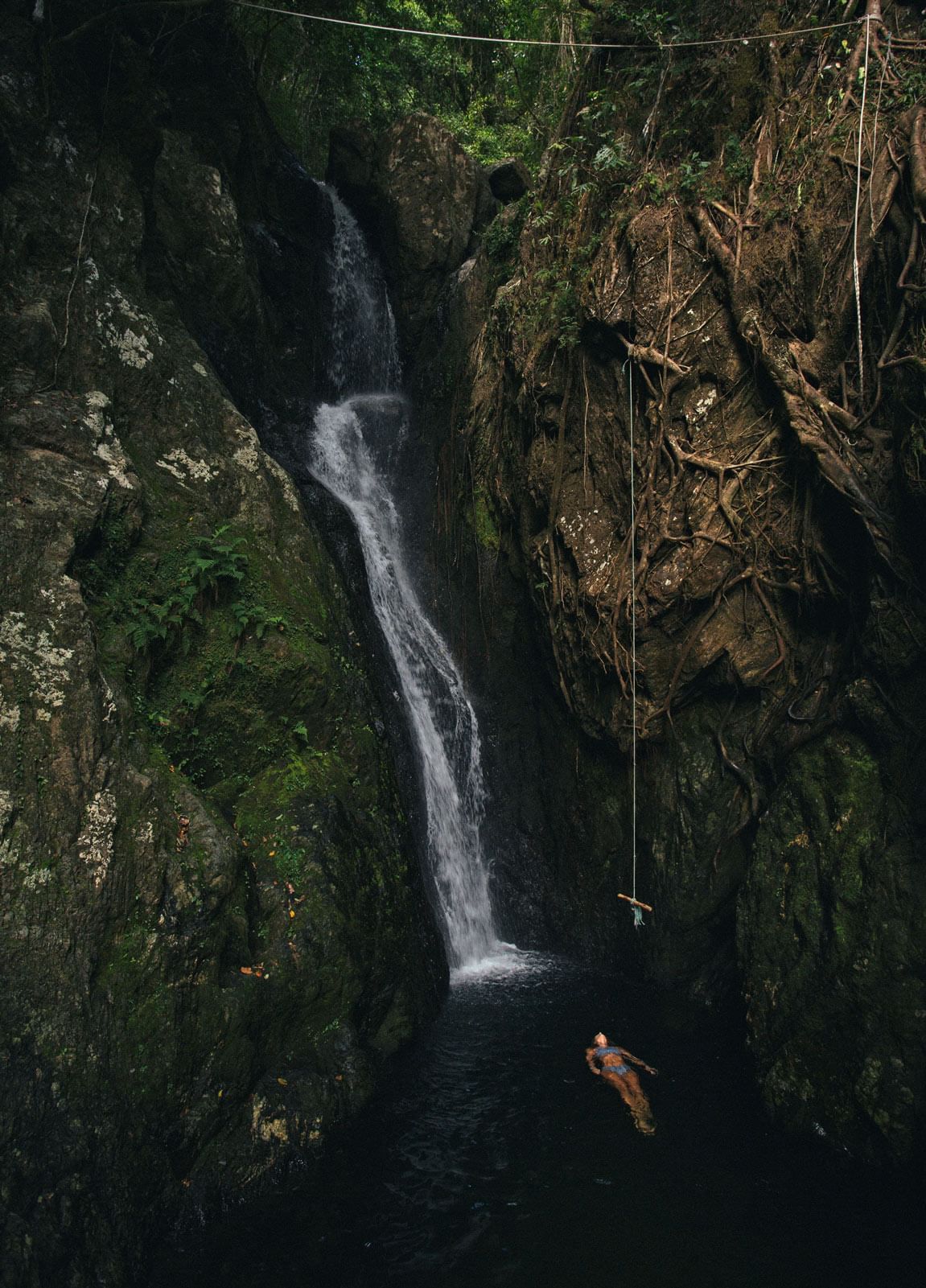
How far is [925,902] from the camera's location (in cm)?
495

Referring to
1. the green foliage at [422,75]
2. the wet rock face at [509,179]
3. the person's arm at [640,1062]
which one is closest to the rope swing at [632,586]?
the person's arm at [640,1062]

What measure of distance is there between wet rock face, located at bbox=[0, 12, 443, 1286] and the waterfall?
4.62 ft

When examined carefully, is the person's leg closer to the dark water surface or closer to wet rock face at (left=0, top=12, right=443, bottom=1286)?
the dark water surface

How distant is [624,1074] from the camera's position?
5.74 metres

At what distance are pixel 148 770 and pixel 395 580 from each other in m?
5.12

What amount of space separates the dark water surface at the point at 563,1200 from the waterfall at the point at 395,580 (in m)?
2.54

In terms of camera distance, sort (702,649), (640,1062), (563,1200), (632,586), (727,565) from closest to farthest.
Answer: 1. (563,1200)
2. (640,1062)
3. (727,565)
4. (702,649)
5. (632,586)

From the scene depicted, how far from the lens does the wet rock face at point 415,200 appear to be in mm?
12219

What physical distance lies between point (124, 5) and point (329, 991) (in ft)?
28.3

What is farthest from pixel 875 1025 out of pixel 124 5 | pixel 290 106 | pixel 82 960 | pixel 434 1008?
pixel 290 106

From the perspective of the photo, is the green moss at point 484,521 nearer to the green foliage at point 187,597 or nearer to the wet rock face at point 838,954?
the green foliage at point 187,597

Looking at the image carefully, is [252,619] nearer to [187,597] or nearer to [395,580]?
[187,597]

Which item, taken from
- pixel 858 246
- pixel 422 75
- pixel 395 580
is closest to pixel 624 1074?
pixel 395 580

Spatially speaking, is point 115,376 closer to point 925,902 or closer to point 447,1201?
point 447,1201
